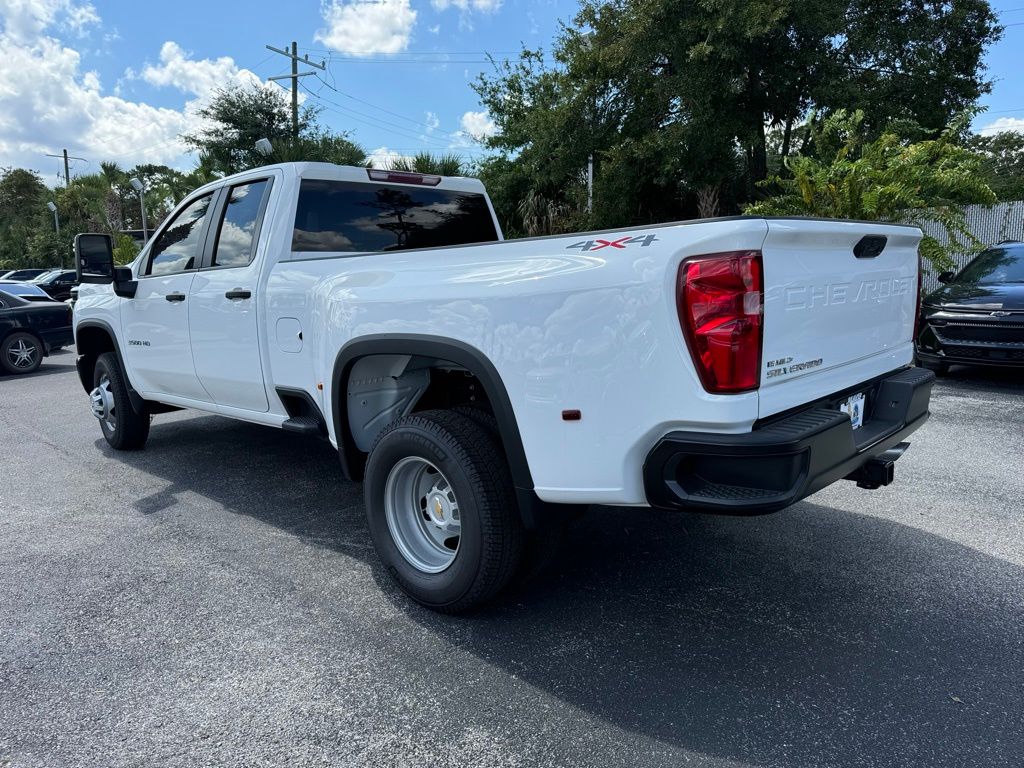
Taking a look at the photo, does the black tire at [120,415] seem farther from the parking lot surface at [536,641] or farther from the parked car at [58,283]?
the parked car at [58,283]

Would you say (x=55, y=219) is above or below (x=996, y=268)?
above

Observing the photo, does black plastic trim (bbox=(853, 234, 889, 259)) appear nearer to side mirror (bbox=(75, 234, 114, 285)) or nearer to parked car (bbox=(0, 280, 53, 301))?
side mirror (bbox=(75, 234, 114, 285))

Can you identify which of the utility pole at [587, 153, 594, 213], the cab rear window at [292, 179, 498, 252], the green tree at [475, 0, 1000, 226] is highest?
the green tree at [475, 0, 1000, 226]

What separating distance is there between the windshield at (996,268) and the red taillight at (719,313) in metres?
7.72

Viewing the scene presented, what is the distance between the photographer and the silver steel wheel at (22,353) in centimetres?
1136

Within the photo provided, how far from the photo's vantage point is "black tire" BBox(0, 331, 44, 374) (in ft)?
37.0

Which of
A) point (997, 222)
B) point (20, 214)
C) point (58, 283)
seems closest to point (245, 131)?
point (58, 283)

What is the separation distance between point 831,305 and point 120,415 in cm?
529

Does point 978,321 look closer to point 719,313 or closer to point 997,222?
point 719,313

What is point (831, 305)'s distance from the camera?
275cm

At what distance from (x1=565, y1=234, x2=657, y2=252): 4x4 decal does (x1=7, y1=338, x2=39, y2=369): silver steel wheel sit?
1183 centimetres

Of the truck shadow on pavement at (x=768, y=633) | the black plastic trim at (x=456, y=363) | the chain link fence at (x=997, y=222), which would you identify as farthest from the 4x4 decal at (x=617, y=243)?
the chain link fence at (x=997, y=222)

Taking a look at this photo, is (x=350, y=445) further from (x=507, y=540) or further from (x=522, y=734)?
(x=522, y=734)

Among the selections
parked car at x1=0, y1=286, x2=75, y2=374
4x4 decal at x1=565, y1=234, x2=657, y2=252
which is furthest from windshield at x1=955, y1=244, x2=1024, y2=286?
parked car at x1=0, y1=286, x2=75, y2=374
